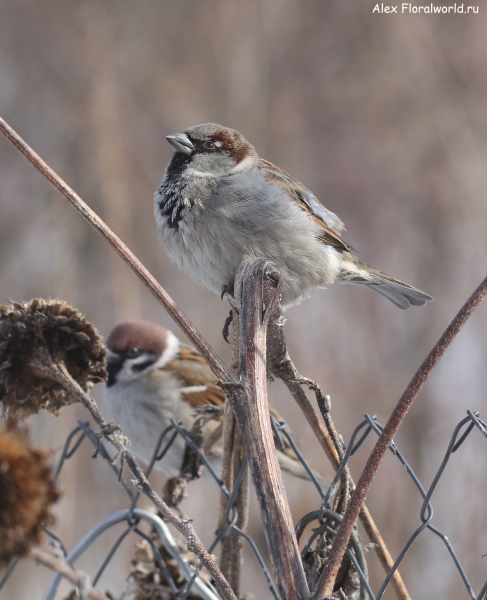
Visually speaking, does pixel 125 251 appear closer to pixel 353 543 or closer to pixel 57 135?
pixel 353 543

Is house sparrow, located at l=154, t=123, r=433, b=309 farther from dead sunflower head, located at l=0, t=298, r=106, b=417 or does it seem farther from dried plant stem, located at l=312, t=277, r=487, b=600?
dried plant stem, located at l=312, t=277, r=487, b=600

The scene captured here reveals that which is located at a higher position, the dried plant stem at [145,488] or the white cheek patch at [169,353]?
the dried plant stem at [145,488]

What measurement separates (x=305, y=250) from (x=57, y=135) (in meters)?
3.26

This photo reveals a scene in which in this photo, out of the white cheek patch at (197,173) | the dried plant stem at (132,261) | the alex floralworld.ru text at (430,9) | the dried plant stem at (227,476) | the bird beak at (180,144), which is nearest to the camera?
the dried plant stem at (132,261)

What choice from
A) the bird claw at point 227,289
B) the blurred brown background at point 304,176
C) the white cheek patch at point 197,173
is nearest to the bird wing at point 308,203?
the white cheek patch at point 197,173

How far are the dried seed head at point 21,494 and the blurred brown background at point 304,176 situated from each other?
Result: 2921 mm

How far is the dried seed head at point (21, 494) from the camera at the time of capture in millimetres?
653

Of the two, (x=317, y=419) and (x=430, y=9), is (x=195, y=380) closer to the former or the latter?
(x=317, y=419)

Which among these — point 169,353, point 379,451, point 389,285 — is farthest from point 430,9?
point 379,451

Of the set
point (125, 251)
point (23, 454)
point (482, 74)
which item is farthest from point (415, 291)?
point (482, 74)

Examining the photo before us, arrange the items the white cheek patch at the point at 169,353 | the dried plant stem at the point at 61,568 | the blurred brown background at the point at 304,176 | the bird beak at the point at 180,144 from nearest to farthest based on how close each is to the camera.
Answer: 1. the dried plant stem at the point at 61,568
2. the bird beak at the point at 180,144
3. the white cheek patch at the point at 169,353
4. the blurred brown background at the point at 304,176

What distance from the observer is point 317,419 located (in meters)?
1.21

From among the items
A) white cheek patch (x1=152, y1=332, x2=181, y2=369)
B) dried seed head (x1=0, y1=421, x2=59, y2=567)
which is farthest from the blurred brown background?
dried seed head (x1=0, y1=421, x2=59, y2=567)

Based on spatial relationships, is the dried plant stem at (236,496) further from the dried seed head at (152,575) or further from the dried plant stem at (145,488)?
the dried plant stem at (145,488)
